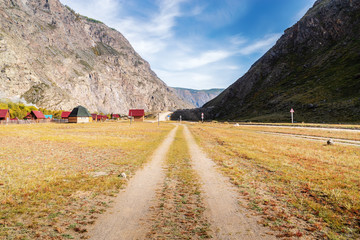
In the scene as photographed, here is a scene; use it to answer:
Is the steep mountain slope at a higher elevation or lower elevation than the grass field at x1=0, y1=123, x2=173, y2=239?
higher

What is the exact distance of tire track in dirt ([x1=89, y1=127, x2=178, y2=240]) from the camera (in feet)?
16.3

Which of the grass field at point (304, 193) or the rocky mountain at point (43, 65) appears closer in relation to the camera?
the grass field at point (304, 193)

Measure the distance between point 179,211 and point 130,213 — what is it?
1.70 m

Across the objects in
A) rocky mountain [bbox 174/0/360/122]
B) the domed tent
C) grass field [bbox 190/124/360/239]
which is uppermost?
rocky mountain [bbox 174/0/360/122]

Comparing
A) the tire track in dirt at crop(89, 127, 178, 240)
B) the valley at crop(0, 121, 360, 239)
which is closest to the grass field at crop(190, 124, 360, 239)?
the valley at crop(0, 121, 360, 239)

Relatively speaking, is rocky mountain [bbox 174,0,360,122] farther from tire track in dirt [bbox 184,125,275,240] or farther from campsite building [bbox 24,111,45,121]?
campsite building [bbox 24,111,45,121]

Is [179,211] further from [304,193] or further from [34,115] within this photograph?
[34,115]

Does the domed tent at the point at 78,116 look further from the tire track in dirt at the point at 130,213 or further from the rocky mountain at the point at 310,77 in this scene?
the tire track in dirt at the point at 130,213

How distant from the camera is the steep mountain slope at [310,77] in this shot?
250 feet

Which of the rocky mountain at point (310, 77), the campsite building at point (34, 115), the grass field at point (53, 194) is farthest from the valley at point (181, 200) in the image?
the campsite building at point (34, 115)

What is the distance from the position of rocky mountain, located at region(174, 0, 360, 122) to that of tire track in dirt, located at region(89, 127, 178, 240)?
73.7 meters

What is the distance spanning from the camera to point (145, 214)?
616 centimetres

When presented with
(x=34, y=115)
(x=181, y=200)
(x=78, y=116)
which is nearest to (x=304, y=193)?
(x=181, y=200)

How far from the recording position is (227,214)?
20.3 feet
